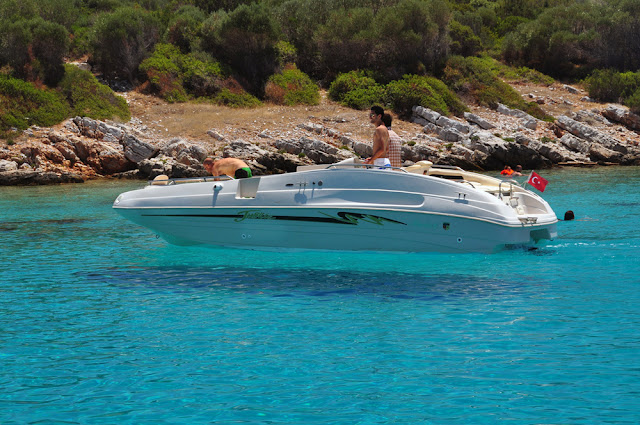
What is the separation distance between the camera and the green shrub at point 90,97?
36.5 metres

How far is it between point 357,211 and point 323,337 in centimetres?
393

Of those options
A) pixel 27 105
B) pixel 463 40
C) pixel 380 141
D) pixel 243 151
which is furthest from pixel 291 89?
pixel 380 141

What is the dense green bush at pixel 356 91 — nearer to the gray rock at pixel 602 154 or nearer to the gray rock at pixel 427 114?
the gray rock at pixel 427 114

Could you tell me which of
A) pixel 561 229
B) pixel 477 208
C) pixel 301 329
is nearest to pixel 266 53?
pixel 561 229

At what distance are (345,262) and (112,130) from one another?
2770cm

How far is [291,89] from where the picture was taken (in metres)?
43.1

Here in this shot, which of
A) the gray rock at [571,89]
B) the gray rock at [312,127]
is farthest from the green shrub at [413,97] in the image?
the gray rock at [571,89]

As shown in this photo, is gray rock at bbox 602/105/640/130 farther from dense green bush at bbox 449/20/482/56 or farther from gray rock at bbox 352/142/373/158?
gray rock at bbox 352/142/373/158

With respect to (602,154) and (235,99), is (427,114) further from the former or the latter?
(235,99)

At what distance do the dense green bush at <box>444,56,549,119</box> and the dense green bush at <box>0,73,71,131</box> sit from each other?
26.7m

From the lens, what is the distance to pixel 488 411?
14.4ft

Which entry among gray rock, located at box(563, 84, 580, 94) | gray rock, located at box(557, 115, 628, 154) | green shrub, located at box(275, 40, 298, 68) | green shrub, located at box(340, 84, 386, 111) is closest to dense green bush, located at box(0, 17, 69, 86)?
green shrub, located at box(275, 40, 298, 68)

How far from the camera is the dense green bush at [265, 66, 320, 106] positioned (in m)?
42.2

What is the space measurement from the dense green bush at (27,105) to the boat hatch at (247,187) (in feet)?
91.9
